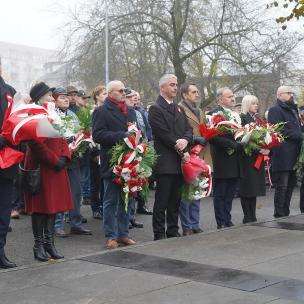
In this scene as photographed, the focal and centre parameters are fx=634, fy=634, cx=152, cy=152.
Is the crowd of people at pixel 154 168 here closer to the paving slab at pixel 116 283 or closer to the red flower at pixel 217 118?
the red flower at pixel 217 118

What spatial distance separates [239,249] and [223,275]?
1.27 m

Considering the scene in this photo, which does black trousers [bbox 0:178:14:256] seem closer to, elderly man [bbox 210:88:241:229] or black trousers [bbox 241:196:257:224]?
elderly man [bbox 210:88:241:229]

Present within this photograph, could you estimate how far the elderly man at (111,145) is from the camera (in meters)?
7.44

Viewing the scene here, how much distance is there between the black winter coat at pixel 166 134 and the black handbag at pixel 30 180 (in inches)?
71.1

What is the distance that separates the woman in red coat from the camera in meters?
6.57

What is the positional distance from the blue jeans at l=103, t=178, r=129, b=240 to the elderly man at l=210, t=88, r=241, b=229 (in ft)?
5.68

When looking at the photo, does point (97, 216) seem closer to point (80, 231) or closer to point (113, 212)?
point (80, 231)

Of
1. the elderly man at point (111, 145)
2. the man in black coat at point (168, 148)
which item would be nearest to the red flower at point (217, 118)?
the man in black coat at point (168, 148)

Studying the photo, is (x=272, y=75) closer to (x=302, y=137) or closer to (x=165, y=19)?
(x=165, y=19)

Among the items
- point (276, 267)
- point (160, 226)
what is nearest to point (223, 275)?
point (276, 267)

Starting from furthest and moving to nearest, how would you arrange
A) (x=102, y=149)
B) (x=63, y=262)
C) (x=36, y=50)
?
(x=36, y=50)
(x=102, y=149)
(x=63, y=262)

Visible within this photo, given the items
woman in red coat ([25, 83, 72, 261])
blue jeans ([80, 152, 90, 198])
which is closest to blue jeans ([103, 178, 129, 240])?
woman in red coat ([25, 83, 72, 261])

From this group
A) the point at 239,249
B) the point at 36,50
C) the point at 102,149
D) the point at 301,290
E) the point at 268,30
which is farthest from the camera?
the point at 36,50

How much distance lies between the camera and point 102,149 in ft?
25.1
